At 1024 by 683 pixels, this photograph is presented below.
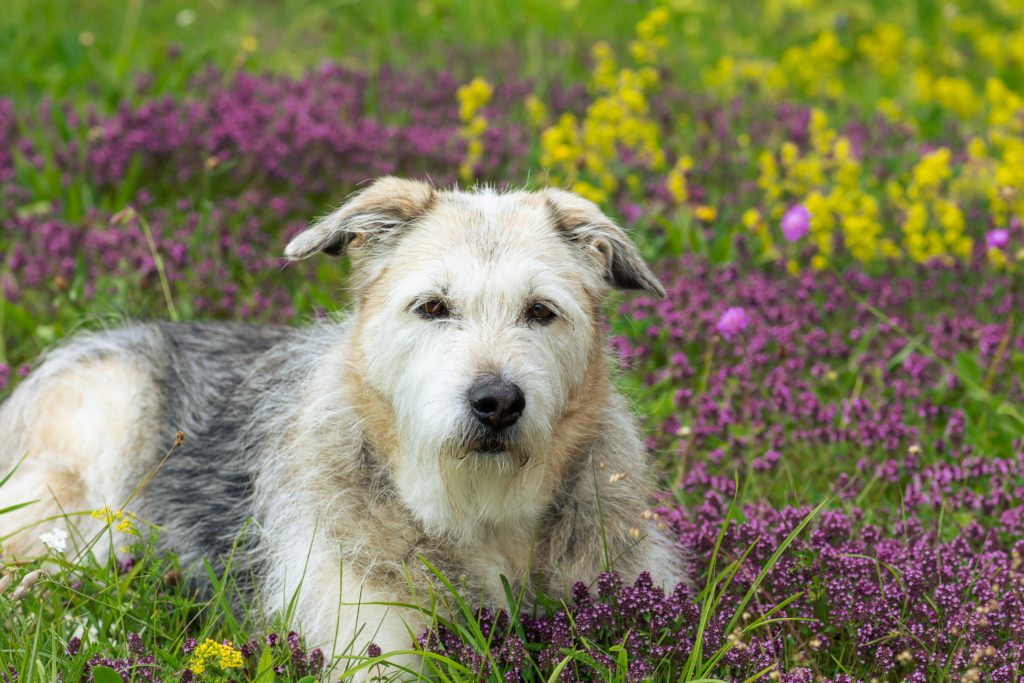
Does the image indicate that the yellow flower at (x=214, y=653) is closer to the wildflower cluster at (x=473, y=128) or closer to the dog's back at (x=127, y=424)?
the dog's back at (x=127, y=424)

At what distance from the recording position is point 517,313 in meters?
3.72

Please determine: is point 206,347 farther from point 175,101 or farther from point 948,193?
point 948,193

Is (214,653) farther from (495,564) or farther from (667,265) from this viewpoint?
(667,265)

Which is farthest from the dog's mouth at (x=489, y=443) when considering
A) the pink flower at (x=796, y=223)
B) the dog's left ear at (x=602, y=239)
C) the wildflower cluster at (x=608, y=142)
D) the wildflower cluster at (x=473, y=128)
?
the wildflower cluster at (x=473, y=128)

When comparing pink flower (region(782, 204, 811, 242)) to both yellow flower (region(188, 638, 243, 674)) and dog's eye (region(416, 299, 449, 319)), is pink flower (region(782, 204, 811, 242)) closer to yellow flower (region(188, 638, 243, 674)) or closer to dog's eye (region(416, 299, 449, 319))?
dog's eye (region(416, 299, 449, 319))

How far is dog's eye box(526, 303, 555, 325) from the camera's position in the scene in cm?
375

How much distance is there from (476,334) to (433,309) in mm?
214

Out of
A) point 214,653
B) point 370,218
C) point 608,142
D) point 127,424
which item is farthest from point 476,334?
point 608,142

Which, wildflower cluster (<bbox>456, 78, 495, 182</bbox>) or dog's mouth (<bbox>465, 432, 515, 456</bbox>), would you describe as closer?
dog's mouth (<bbox>465, 432, 515, 456</bbox>)

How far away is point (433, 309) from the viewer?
3748 mm

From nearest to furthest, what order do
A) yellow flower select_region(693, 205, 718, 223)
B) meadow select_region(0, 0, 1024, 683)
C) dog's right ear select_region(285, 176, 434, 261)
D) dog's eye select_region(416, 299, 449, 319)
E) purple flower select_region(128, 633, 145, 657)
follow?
purple flower select_region(128, 633, 145, 657) → meadow select_region(0, 0, 1024, 683) → dog's eye select_region(416, 299, 449, 319) → dog's right ear select_region(285, 176, 434, 261) → yellow flower select_region(693, 205, 718, 223)

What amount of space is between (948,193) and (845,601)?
4.27m

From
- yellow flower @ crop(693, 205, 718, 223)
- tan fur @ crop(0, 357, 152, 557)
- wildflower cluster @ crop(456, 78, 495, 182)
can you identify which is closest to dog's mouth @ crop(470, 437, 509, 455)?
tan fur @ crop(0, 357, 152, 557)

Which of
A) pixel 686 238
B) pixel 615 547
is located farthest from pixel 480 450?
pixel 686 238
